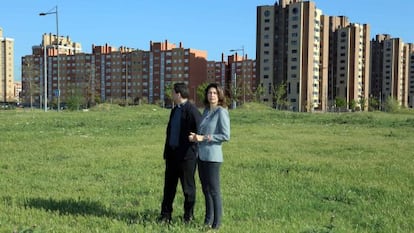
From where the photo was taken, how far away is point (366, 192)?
7562mm

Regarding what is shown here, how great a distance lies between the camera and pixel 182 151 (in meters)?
5.78

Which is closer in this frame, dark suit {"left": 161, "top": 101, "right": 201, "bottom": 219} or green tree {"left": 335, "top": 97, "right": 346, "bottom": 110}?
dark suit {"left": 161, "top": 101, "right": 201, "bottom": 219}

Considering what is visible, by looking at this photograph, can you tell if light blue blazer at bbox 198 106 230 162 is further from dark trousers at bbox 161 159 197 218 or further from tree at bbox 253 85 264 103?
tree at bbox 253 85 264 103

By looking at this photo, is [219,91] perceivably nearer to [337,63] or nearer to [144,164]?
[144,164]

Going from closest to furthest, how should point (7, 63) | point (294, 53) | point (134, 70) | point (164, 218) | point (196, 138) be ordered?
point (196, 138) < point (164, 218) < point (294, 53) < point (7, 63) < point (134, 70)

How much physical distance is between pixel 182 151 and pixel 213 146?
1.56 ft

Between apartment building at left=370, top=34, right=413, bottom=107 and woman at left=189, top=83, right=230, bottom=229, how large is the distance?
5425 inches

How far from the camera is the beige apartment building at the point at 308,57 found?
108562 millimetres

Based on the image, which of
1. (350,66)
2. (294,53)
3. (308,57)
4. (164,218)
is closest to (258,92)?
(308,57)

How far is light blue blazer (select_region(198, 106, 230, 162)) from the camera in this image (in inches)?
214

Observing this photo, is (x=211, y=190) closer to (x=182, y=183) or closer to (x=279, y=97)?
(x=182, y=183)

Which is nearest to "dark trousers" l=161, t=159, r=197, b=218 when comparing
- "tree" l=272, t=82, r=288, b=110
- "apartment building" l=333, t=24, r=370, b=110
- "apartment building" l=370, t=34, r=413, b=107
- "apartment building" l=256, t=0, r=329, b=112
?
"tree" l=272, t=82, r=288, b=110

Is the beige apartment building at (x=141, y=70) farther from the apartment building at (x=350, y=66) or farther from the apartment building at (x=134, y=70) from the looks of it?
the apartment building at (x=350, y=66)

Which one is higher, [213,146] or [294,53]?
[294,53]
